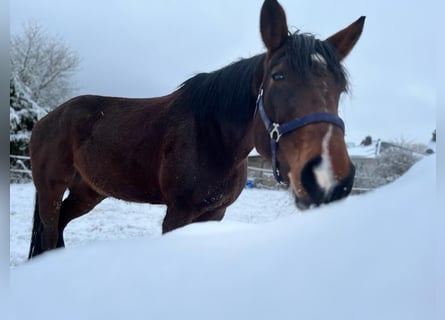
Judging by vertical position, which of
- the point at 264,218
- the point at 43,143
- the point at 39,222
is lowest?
the point at 264,218

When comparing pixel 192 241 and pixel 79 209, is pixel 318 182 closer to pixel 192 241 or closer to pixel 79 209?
pixel 192 241

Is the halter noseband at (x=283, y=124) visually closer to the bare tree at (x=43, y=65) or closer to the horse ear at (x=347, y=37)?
the horse ear at (x=347, y=37)

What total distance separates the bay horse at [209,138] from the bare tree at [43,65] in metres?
1.05

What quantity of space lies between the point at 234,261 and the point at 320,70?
74 centimetres

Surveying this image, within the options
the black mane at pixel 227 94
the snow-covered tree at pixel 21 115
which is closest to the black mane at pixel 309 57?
the black mane at pixel 227 94

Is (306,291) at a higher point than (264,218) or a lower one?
higher

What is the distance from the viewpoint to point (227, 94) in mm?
1264

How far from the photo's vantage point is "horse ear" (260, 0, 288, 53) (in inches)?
40.8

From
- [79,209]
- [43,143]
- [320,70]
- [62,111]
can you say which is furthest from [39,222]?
[320,70]

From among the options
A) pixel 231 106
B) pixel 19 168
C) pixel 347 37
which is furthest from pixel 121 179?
pixel 19 168

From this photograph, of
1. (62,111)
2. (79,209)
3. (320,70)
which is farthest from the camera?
(79,209)

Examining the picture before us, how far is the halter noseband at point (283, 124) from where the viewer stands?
77cm

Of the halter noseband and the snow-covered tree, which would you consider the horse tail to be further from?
the snow-covered tree

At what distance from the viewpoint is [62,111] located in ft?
5.75
